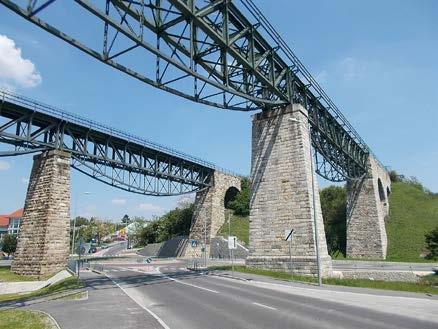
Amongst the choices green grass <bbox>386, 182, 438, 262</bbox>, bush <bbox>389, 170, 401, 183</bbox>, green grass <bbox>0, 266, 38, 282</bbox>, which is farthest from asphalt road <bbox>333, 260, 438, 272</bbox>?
bush <bbox>389, 170, 401, 183</bbox>

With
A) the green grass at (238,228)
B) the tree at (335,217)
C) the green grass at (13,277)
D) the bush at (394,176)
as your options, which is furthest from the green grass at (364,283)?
the bush at (394,176)

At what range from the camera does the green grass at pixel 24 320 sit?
32.1 ft

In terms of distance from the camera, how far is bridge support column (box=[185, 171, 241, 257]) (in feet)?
190

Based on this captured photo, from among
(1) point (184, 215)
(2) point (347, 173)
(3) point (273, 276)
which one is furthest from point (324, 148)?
(1) point (184, 215)

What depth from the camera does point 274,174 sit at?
88.8 ft

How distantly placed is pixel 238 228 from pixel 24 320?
50118 mm

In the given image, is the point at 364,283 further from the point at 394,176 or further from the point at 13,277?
the point at 394,176

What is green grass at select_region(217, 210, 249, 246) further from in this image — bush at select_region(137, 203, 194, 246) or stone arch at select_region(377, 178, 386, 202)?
stone arch at select_region(377, 178, 386, 202)

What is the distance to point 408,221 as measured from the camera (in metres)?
56.9

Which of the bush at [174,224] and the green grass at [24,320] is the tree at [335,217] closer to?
the bush at [174,224]

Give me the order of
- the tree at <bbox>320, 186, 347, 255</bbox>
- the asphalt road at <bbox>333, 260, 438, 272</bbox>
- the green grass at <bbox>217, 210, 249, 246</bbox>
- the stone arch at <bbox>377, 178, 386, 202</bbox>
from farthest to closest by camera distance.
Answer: the green grass at <bbox>217, 210, 249, 246</bbox> < the stone arch at <bbox>377, 178, 386, 202</bbox> < the tree at <bbox>320, 186, 347, 255</bbox> < the asphalt road at <bbox>333, 260, 438, 272</bbox>

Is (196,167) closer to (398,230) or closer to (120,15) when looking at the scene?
(398,230)

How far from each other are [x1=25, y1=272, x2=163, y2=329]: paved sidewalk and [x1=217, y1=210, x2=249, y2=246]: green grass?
4274 centimetres

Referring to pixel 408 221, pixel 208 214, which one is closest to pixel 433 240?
pixel 408 221
